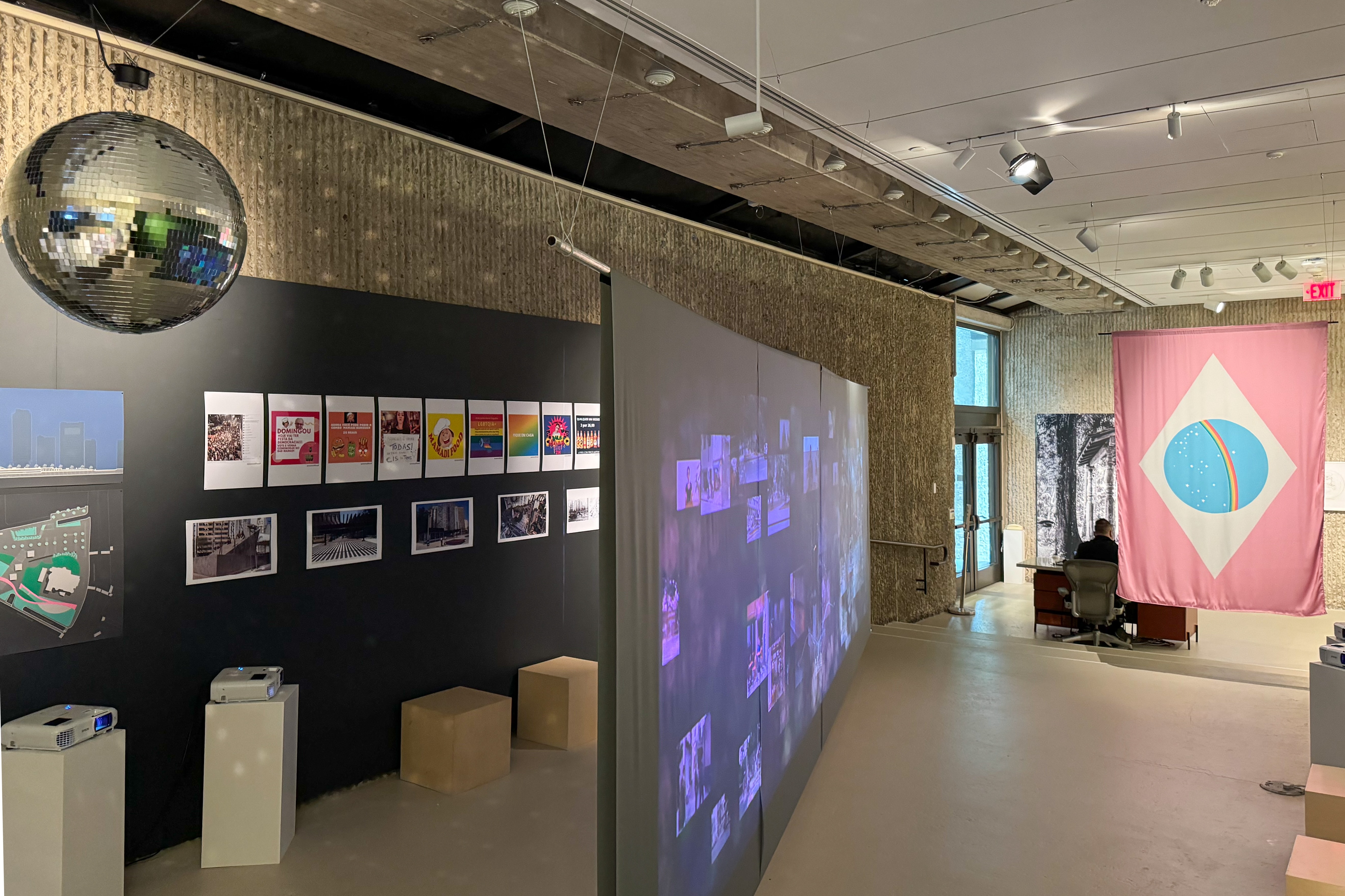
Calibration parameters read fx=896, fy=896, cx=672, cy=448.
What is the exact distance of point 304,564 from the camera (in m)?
4.42

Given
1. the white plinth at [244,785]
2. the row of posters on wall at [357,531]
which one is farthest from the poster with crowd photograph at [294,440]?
the white plinth at [244,785]

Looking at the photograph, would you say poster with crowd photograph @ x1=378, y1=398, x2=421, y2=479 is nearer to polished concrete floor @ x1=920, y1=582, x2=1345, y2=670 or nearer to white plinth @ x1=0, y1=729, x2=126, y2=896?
white plinth @ x1=0, y1=729, x2=126, y2=896

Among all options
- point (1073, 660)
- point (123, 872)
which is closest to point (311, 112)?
point (123, 872)

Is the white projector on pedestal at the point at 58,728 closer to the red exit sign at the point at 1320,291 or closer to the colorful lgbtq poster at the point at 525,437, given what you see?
the colorful lgbtq poster at the point at 525,437

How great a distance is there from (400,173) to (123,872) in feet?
11.5

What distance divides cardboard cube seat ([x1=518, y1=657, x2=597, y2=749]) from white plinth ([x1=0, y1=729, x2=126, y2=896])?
240 cm

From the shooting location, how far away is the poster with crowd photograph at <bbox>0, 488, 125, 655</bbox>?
3.45 m

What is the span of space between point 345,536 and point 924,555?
702 centimetres

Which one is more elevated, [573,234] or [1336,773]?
[573,234]

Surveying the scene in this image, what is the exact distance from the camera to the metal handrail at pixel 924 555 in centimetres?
967

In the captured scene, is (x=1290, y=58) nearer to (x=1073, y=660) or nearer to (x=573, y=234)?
(x=573, y=234)

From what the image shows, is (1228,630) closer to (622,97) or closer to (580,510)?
(580,510)

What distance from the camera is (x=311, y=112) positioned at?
4469mm

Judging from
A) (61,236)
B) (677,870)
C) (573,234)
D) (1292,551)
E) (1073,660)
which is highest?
(573,234)
